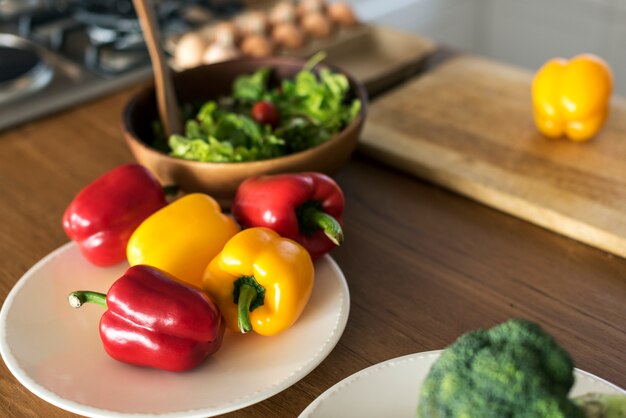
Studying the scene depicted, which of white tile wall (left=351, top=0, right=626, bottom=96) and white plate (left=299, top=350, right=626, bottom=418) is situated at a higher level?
white plate (left=299, top=350, right=626, bottom=418)

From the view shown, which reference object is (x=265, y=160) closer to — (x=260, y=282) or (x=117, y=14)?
(x=260, y=282)

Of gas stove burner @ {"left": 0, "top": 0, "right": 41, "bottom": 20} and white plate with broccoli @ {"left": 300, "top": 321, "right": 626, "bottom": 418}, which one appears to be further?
gas stove burner @ {"left": 0, "top": 0, "right": 41, "bottom": 20}

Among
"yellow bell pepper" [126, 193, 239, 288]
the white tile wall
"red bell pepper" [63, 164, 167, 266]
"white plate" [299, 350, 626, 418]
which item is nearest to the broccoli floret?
"white plate" [299, 350, 626, 418]

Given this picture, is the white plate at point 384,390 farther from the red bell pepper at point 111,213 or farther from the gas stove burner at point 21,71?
the gas stove burner at point 21,71

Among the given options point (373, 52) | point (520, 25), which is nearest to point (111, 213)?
point (373, 52)

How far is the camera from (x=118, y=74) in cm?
145

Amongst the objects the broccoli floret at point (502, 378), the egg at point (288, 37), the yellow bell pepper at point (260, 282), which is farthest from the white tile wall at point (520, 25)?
the broccoli floret at point (502, 378)

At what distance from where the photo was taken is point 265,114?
3.52 ft

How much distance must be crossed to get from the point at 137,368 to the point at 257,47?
770 mm

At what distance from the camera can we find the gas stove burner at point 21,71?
1383 millimetres

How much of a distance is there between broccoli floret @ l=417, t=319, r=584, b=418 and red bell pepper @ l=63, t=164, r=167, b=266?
0.47 meters

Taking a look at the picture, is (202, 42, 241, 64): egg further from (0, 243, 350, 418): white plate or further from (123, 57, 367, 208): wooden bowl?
(0, 243, 350, 418): white plate

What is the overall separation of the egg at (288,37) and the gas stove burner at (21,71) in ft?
1.46

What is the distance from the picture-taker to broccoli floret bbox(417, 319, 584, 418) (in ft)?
1.70
